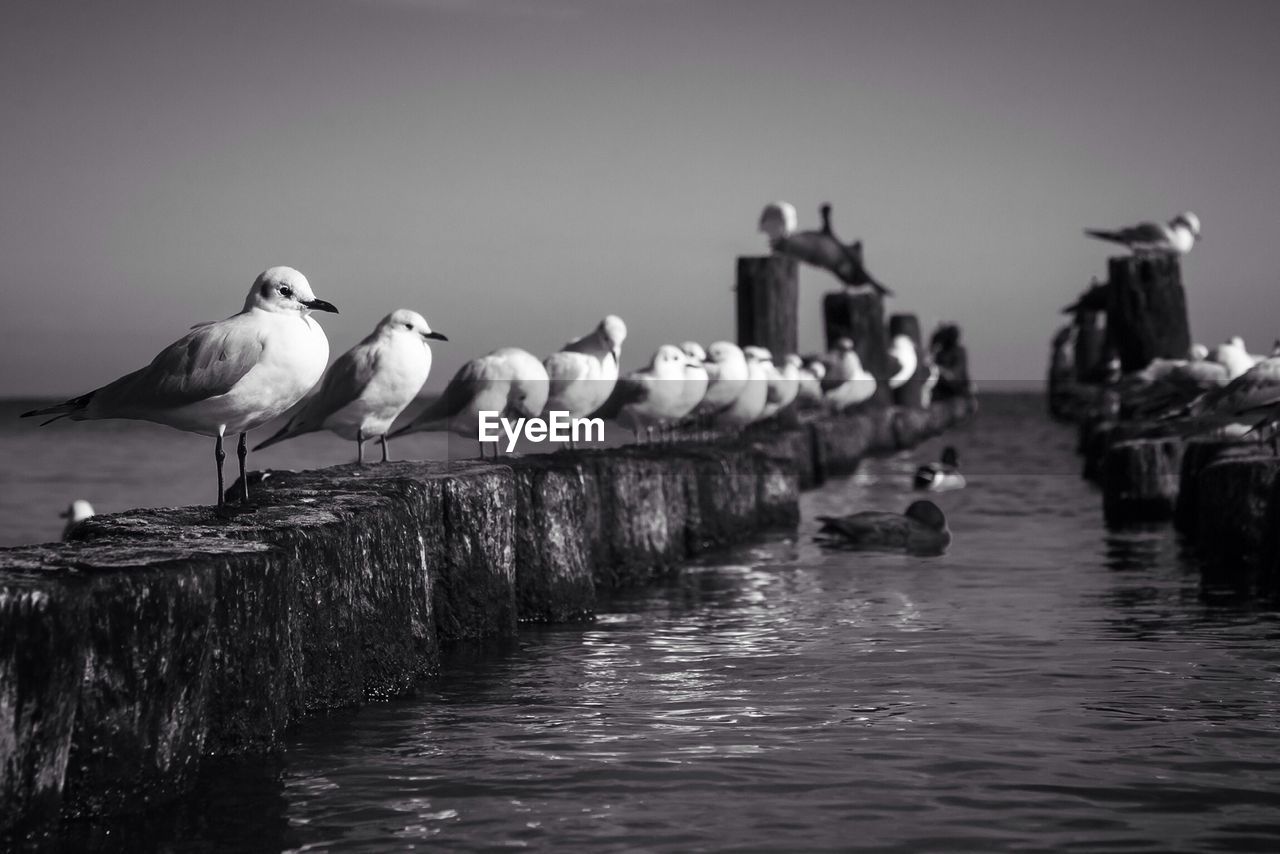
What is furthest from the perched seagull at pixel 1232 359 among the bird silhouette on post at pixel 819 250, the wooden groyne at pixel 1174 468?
the bird silhouette on post at pixel 819 250

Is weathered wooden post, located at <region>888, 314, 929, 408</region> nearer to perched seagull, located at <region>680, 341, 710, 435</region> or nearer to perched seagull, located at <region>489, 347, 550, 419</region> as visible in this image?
perched seagull, located at <region>680, 341, 710, 435</region>

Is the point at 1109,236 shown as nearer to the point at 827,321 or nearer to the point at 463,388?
the point at 827,321

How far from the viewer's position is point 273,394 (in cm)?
527

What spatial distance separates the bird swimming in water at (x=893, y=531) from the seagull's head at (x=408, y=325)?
4024 millimetres

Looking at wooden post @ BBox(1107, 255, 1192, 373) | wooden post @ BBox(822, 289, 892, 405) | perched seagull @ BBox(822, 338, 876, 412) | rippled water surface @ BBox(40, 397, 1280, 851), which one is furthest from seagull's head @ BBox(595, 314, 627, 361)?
wooden post @ BBox(822, 289, 892, 405)

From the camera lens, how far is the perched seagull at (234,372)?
520cm

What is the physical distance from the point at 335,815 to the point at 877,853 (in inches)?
54.1

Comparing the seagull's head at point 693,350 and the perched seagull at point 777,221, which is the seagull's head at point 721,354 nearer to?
the seagull's head at point 693,350

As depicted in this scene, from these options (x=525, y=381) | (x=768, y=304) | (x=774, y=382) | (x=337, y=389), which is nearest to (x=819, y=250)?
(x=768, y=304)

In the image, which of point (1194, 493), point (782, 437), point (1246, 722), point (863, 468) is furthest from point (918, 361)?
point (1246, 722)

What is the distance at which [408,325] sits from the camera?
24.0 feet

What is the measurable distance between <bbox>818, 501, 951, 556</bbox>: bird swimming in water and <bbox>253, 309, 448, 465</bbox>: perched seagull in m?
3.97

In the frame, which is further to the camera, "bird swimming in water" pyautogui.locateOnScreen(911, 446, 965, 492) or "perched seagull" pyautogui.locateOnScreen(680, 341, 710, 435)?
"bird swimming in water" pyautogui.locateOnScreen(911, 446, 965, 492)

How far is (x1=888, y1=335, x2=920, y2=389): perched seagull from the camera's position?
28672 mm
